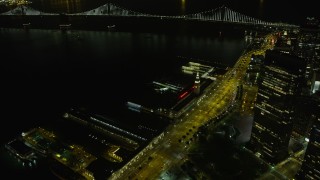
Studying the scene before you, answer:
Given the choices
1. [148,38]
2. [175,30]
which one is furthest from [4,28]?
[175,30]

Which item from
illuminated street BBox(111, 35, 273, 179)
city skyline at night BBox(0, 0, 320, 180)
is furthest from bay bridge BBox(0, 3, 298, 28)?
illuminated street BBox(111, 35, 273, 179)

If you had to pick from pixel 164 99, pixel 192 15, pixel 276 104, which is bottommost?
pixel 164 99

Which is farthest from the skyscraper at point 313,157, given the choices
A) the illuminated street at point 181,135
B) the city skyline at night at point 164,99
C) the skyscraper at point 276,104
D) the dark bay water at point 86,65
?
the dark bay water at point 86,65

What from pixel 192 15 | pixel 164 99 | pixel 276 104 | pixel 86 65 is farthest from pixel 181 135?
pixel 192 15

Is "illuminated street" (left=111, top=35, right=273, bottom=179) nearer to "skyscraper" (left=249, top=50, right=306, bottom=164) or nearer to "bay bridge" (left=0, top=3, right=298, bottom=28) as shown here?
"skyscraper" (left=249, top=50, right=306, bottom=164)

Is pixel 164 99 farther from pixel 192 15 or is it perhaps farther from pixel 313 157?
pixel 192 15

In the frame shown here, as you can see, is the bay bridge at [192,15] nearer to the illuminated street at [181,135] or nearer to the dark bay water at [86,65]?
the dark bay water at [86,65]
